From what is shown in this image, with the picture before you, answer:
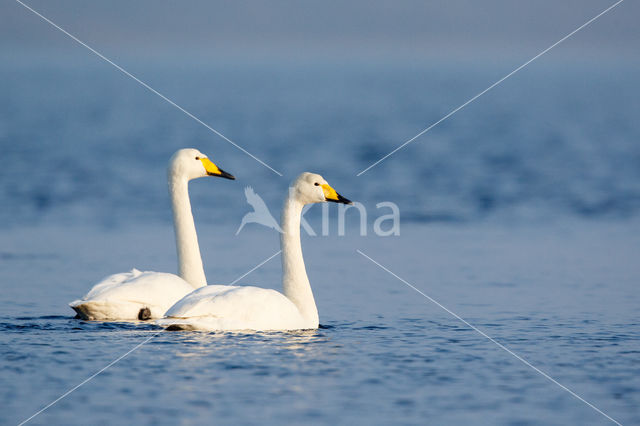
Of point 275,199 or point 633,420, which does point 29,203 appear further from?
point 633,420

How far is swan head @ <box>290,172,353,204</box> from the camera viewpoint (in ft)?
48.0

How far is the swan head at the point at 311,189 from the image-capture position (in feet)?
48.0

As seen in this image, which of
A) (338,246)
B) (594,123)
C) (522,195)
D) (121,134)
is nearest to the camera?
(338,246)

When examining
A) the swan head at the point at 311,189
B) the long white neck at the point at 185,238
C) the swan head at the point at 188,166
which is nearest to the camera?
the swan head at the point at 311,189

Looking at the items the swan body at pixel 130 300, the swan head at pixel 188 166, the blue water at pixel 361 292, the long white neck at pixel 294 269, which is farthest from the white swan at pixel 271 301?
the swan head at pixel 188 166

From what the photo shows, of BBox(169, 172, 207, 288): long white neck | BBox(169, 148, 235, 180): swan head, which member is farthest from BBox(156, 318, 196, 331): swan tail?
BBox(169, 148, 235, 180): swan head

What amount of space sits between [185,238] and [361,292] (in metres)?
2.74

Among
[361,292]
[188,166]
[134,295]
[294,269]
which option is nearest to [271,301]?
[294,269]

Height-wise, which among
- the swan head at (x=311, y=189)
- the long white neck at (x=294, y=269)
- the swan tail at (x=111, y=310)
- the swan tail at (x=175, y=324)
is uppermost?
the swan head at (x=311, y=189)

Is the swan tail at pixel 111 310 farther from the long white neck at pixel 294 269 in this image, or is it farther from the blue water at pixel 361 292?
the long white neck at pixel 294 269

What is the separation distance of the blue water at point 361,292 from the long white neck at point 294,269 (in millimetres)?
336

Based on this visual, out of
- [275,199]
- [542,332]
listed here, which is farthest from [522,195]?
[542,332]

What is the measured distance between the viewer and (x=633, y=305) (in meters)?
15.7

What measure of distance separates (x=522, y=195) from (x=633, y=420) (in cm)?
1808
